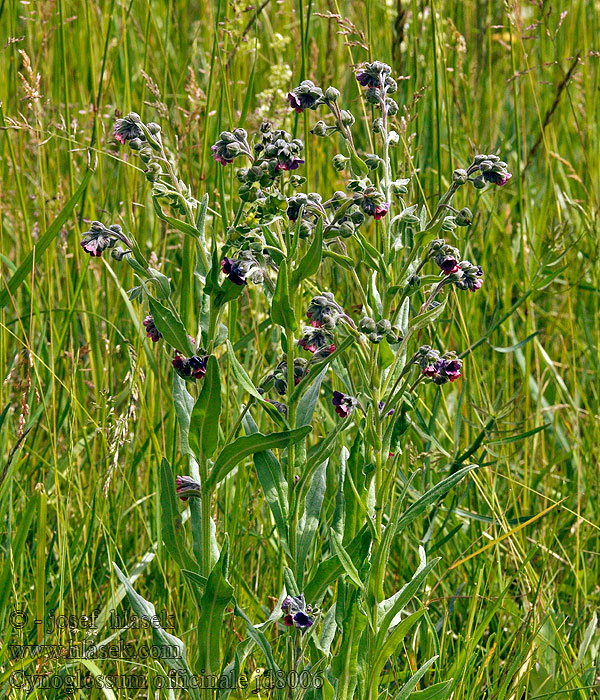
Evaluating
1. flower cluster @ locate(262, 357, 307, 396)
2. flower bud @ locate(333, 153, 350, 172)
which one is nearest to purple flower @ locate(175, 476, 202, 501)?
flower cluster @ locate(262, 357, 307, 396)

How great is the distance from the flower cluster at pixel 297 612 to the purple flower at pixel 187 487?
267 millimetres

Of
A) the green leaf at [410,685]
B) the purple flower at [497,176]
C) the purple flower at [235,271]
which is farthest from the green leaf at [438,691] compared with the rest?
the purple flower at [497,176]

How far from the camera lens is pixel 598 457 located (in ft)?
7.80

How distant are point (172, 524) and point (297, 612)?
0.29 metres

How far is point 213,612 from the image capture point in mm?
1530

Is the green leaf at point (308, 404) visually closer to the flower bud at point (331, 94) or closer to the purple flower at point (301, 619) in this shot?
the purple flower at point (301, 619)

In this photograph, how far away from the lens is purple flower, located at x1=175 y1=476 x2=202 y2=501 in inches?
63.4

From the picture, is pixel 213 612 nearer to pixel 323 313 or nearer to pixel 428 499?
pixel 428 499

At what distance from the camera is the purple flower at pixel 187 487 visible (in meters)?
1.61

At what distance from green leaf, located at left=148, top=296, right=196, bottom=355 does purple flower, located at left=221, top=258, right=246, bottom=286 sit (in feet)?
0.48

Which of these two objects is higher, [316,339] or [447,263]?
[447,263]

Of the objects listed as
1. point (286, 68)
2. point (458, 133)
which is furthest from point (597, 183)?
point (286, 68)

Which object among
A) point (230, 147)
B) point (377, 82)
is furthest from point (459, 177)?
point (230, 147)

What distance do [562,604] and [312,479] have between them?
1012 mm
